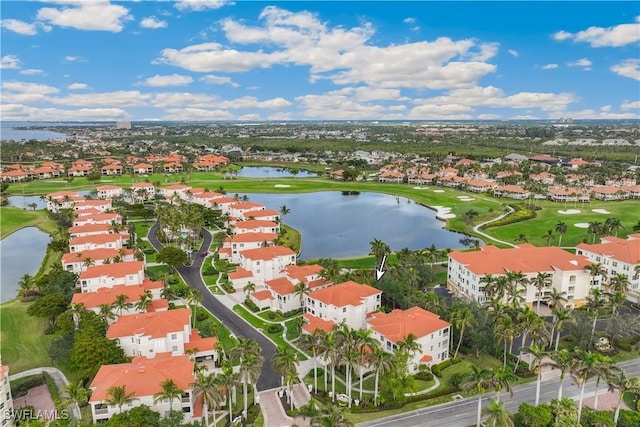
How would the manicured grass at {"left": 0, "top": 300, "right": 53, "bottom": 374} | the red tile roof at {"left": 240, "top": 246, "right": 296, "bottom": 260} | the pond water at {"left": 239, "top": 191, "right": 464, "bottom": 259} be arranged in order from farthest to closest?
1. the pond water at {"left": 239, "top": 191, "right": 464, "bottom": 259}
2. the red tile roof at {"left": 240, "top": 246, "right": 296, "bottom": 260}
3. the manicured grass at {"left": 0, "top": 300, "right": 53, "bottom": 374}

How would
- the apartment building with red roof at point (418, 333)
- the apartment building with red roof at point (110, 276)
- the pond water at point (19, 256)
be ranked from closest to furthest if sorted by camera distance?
the apartment building with red roof at point (418, 333) < the apartment building with red roof at point (110, 276) < the pond water at point (19, 256)

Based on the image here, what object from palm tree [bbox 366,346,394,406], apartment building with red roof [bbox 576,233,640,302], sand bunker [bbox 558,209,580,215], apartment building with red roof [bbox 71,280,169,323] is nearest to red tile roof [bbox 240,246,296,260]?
apartment building with red roof [bbox 71,280,169,323]

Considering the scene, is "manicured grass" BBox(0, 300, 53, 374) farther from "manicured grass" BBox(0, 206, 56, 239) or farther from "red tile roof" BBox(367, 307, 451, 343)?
"manicured grass" BBox(0, 206, 56, 239)

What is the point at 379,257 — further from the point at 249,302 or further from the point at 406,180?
the point at 406,180

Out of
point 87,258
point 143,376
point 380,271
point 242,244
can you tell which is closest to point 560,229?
point 380,271

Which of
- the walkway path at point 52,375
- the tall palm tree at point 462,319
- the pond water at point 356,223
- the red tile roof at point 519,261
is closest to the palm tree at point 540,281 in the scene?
the red tile roof at point 519,261

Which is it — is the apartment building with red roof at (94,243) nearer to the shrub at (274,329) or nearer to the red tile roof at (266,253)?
the red tile roof at (266,253)

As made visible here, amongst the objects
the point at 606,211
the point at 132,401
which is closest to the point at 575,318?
the point at 132,401
